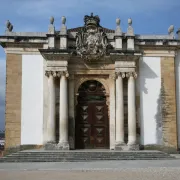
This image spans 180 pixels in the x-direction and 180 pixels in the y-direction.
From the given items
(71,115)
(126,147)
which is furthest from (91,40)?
(126,147)

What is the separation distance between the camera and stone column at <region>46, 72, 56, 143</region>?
18828 mm

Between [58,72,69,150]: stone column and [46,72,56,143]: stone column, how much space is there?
14.3 inches

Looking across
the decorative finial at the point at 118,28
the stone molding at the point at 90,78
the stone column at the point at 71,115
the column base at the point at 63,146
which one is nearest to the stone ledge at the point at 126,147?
the stone column at the point at 71,115

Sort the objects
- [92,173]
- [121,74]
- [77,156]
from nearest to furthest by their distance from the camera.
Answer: [92,173] < [77,156] < [121,74]

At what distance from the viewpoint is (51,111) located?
62.3 ft

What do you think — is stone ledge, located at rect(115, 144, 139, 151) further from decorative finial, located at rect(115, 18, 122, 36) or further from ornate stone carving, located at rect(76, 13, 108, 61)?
decorative finial, located at rect(115, 18, 122, 36)

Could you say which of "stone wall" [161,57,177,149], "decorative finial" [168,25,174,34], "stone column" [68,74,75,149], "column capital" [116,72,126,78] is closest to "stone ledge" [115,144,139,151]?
"stone wall" [161,57,177,149]

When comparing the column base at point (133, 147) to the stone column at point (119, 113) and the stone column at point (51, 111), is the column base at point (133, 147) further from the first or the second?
the stone column at point (51, 111)

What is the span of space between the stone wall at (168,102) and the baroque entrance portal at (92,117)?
314cm

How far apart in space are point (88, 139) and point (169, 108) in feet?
15.4

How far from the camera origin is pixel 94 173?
11938mm

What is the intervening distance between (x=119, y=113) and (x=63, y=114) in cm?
290

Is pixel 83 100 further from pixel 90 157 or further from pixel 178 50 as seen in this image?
pixel 178 50

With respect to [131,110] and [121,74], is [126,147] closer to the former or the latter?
[131,110]
